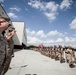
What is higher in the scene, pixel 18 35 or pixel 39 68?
pixel 18 35

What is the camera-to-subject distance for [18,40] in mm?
59312

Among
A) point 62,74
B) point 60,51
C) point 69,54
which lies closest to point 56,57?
point 60,51

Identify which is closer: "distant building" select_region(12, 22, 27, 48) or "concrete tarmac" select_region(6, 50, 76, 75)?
"concrete tarmac" select_region(6, 50, 76, 75)

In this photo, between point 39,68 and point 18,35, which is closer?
point 39,68

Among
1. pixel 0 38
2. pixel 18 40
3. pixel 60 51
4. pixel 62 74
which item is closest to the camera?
pixel 0 38

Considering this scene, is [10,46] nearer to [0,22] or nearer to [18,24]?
[0,22]

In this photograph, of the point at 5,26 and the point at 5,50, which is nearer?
the point at 5,26

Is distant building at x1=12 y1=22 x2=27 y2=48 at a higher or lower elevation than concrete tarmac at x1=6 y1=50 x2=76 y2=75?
higher

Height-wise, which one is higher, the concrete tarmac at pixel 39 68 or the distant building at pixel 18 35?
the distant building at pixel 18 35

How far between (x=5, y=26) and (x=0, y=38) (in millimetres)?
538

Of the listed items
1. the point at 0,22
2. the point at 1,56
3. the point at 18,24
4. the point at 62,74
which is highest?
the point at 18,24

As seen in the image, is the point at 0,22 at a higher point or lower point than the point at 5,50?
higher

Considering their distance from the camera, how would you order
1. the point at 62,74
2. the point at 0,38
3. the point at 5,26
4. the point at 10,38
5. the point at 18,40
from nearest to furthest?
the point at 5,26 → the point at 0,38 → the point at 10,38 → the point at 62,74 → the point at 18,40

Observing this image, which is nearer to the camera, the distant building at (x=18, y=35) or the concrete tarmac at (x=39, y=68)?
the concrete tarmac at (x=39, y=68)
